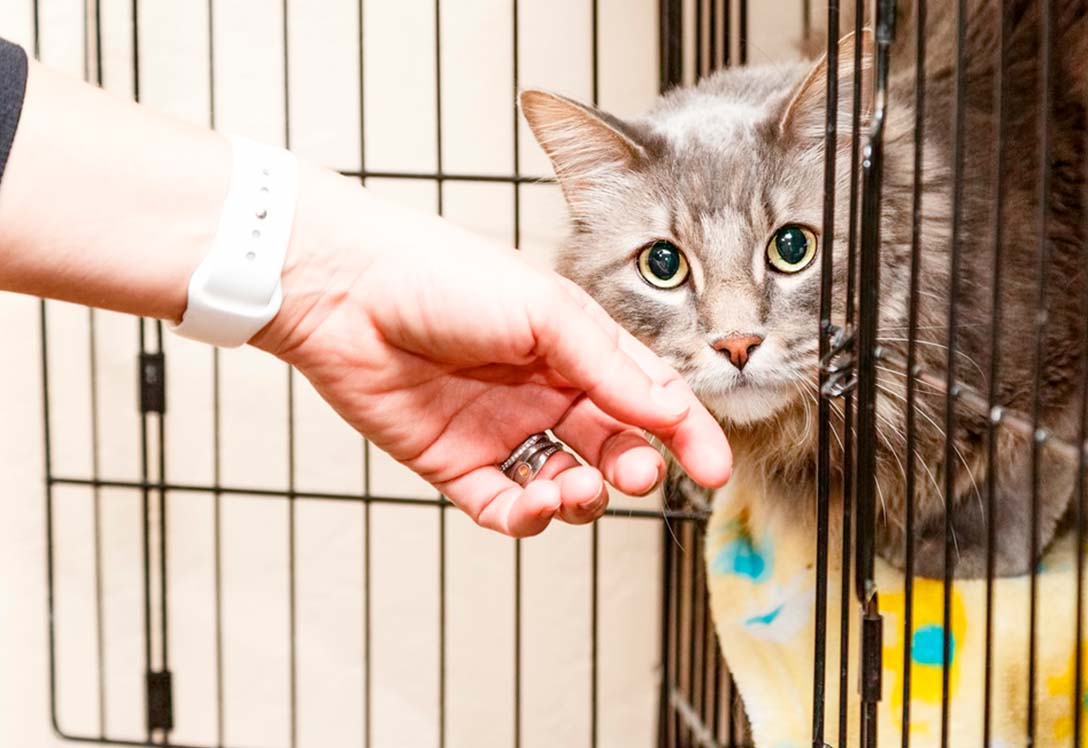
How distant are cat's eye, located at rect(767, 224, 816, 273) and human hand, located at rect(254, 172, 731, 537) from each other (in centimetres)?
27

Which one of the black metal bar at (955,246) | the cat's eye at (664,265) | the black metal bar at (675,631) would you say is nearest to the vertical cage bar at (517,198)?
the black metal bar at (675,631)

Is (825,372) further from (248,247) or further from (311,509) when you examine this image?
(311,509)

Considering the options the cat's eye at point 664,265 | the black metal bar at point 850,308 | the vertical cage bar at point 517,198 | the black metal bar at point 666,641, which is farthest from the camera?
the black metal bar at point 666,641

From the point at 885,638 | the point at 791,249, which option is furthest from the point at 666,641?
the point at 791,249

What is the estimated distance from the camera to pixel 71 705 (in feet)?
6.69

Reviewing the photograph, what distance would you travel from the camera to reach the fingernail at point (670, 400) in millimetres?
821

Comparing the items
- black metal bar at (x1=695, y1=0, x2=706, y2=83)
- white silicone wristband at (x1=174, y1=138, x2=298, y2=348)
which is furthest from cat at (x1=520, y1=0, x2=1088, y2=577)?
black metal bar at (x1=695, y1=0, x2=706, y2=83)

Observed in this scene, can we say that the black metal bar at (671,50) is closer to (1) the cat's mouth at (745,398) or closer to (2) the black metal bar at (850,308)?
(1) the cat's mouth at (745,398)

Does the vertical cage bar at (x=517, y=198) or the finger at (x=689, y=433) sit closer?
the finger at (x=689, y=433)

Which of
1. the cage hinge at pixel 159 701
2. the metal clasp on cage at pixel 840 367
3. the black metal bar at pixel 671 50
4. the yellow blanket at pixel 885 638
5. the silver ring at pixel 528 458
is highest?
the black metal bar at pixel 671 50

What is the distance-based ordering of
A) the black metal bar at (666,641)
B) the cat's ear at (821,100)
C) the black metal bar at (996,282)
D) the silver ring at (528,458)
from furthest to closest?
the black metal bar at (666,641) < the cat's ear at (821,100) < the silver ring at (528,458) < the black metal bar at (996,282)

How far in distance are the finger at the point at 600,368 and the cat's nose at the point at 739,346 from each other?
0.23 m

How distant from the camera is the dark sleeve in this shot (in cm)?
77

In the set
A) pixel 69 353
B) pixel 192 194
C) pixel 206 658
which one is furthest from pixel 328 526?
pixel 192 194
